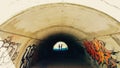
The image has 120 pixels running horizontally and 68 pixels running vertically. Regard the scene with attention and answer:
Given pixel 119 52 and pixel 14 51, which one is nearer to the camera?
pixel 119 52

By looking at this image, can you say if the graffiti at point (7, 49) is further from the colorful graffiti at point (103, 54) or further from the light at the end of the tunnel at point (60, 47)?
the light at the end of the tunnel at point (60, 47)

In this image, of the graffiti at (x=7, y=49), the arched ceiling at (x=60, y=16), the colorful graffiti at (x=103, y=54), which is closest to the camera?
the arched ceiling at (x=60, y=16)

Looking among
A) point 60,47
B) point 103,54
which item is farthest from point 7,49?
point 60,47

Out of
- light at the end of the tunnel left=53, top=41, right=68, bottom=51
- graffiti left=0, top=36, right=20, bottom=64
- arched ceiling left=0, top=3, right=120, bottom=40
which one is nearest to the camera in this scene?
arched ceiling left=0, top=3, right=120, bottom=40

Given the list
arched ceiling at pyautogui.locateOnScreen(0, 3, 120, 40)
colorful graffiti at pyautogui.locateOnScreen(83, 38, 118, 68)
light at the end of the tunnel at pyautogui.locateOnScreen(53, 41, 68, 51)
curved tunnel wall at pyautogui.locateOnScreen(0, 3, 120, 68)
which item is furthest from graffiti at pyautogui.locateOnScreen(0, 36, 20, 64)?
light at the end of the tunnel at pyautogui.locateOnScreen(53, 41, 68, 51)

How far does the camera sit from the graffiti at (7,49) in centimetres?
774

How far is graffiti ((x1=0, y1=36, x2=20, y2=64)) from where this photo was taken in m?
7.74

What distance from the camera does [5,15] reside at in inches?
282

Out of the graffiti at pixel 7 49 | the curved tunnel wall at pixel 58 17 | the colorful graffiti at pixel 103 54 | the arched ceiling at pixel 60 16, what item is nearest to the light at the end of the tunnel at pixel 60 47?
the colorful graffiti at pixel 103 54

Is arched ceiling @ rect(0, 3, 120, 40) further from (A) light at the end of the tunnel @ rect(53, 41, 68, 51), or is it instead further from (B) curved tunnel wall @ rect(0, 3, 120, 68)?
(A) light at the end of the tunnel @ rect(53, 41, 68, 51)

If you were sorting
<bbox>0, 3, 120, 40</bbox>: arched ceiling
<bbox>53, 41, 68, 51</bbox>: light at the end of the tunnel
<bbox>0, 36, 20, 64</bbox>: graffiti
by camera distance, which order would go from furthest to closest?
<bbox>53, 41, 68, 51</bbox>: light at the end of the tunnel → <bbox>0, 36, 20, 64</bbox>: graffiti → <bbox>0, 3, 120, 40</bbox>: arched ceiling

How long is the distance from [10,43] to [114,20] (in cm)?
356

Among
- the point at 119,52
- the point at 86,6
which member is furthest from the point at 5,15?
the point at 119,52

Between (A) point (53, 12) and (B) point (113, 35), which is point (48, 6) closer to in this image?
(A) point (53, 12)
